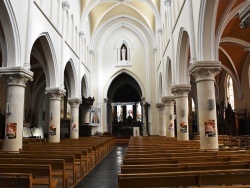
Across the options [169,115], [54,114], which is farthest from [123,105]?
[54,114]

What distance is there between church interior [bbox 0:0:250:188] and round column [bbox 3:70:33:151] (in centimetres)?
4

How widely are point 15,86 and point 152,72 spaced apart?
19.7 metres

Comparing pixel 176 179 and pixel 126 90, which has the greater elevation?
pixel 126 90

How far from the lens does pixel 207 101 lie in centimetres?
1005

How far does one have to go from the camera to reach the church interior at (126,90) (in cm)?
518

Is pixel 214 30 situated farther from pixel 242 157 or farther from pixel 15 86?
pixel 15 86

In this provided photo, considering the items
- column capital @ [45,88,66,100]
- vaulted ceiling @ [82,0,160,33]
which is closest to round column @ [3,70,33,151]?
column capital @ [45,88,66,100]

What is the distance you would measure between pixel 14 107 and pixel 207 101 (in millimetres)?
7817

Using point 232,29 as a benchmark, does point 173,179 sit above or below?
below

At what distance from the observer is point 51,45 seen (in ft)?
49.1

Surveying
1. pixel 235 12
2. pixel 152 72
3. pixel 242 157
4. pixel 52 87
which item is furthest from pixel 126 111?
pixel 242 157

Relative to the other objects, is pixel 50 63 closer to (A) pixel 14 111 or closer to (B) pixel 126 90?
(A) pixel 14 111

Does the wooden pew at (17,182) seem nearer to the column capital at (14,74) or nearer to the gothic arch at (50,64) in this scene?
the column capital at (14,74)

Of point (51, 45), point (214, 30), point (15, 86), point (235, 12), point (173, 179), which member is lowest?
point (173, 179)
